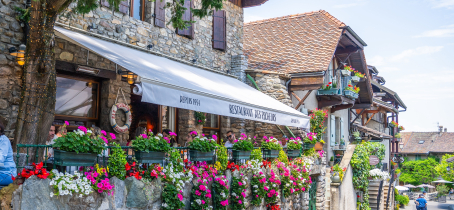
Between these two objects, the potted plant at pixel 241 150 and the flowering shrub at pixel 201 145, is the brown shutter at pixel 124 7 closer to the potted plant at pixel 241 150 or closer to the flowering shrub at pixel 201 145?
the flowering shrub at pixel 201 145

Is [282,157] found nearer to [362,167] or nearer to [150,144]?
[150,144]

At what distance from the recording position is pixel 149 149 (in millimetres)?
5727

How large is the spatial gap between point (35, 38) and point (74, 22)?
2481mm

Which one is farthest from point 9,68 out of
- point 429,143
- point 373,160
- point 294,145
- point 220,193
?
point 429,143

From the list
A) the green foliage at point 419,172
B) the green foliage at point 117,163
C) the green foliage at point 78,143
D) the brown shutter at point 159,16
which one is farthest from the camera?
the green foliage at point 419,172

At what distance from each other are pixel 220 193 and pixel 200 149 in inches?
40.8

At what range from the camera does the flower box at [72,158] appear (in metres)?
4.56

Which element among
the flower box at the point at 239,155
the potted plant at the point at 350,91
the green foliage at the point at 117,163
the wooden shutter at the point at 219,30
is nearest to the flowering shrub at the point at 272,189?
the flower box at the point at 239,155

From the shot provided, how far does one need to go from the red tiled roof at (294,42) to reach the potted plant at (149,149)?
8.40 meters

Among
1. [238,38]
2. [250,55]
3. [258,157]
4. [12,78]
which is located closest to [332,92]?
[250,55]

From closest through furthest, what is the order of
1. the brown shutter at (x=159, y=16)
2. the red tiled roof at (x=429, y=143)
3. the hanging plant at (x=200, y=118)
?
the brown shutter at (x=159, y=16)
the hanging plant at (x=200, y=118)
the red tiled roof at (x=429, y=143)

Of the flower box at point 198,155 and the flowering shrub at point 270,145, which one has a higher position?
the flowering shrub at point 270,145

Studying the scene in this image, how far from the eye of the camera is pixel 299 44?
1552cm

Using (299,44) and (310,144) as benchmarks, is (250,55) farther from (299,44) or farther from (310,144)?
(310,144)
